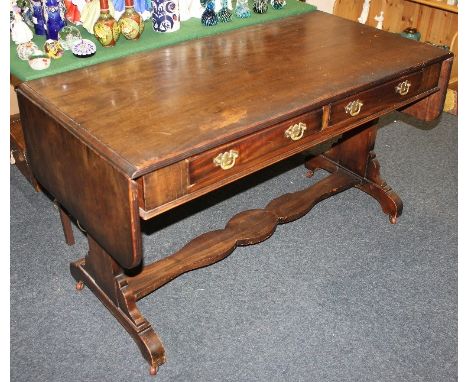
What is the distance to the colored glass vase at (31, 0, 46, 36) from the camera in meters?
2.22

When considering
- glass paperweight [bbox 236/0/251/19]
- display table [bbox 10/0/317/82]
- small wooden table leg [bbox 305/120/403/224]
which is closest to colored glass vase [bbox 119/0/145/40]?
display table [bbox 10/0/317/82]

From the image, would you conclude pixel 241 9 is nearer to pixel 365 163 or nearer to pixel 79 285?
pixel 365 163

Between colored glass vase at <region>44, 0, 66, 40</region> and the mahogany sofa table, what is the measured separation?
0.86 feet

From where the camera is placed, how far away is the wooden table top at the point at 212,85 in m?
1.68

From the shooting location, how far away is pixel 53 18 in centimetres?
219

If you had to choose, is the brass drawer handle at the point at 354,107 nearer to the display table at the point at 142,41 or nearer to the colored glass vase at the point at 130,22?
the display table at the point at 142,41

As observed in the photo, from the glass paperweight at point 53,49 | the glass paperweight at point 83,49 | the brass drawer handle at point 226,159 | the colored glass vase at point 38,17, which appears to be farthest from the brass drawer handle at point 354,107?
the colored glass vase at point 38,17

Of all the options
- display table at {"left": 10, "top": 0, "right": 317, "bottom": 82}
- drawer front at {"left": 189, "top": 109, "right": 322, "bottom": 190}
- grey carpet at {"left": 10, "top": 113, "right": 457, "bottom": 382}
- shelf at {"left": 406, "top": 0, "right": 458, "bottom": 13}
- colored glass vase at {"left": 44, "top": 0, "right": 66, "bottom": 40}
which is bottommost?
grey carpet at {"left": 10, "top": 113, "right": 457, "bottom": 382}

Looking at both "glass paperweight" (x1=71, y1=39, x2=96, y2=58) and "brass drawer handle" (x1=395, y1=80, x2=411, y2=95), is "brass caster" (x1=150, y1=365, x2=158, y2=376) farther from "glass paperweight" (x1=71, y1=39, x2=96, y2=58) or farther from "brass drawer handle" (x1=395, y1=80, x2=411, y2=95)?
"brass drawer handle" (x1=395, y1=80, x2=411, y2=95)

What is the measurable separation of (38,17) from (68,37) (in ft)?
0.59

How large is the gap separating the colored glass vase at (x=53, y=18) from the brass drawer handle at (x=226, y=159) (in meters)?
0.92

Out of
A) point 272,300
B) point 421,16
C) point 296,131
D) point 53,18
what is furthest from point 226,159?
point 421,16

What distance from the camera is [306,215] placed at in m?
2.87

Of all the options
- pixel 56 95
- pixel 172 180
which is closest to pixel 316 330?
pixel 172 180
